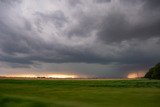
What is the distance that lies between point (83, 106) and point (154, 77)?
127m

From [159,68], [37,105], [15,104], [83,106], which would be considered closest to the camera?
[83,106]

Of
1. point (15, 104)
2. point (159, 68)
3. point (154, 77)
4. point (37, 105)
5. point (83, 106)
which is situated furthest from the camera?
point (154, 77)

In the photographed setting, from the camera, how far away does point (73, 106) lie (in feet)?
73.2

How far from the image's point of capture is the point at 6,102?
87.1 feet

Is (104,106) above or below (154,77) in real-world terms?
below

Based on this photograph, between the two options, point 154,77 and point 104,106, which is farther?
point 154,77

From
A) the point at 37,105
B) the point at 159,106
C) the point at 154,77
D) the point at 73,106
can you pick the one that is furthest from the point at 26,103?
the point at 154,77

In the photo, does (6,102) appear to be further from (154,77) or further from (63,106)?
(154,77)

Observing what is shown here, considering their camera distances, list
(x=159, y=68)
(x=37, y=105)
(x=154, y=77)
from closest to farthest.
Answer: (x=37, y=105) → (x=159, y=68) → (x=154, y=77)

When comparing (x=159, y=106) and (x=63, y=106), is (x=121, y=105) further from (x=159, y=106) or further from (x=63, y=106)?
(x=63, y=106)

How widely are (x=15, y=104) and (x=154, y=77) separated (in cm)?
12597

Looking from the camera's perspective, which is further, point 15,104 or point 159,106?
point 15,104

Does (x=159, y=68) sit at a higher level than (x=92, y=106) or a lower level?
higher

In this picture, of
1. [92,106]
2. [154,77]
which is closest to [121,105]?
[92,106]
